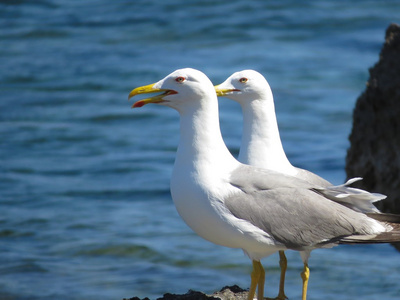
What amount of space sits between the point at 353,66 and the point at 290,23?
275 centimetres

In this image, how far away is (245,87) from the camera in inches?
249

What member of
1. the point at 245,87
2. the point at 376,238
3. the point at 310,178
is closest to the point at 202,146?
the point at 245,87

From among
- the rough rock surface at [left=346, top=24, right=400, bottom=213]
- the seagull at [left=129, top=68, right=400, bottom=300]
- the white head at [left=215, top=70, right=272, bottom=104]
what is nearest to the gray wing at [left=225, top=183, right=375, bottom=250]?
the seagull at [left=129, top=68, right=400, bottom=300]

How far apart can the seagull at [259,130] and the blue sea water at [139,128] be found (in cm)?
291

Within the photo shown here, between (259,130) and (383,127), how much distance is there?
298cm

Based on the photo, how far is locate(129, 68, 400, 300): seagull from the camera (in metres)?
5.28

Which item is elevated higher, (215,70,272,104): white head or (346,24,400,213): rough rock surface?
(346,24,400,213): rough rock surface

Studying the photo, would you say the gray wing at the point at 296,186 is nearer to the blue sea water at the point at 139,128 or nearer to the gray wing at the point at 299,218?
the gray wing at the point at 299,218

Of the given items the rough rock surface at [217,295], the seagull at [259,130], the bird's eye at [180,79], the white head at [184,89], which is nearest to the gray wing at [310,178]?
the seagull at [259,130]

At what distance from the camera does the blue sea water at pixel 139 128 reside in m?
9.66

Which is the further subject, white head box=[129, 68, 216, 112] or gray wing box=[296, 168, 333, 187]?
gray wing box=[296, 168, 333, 187]

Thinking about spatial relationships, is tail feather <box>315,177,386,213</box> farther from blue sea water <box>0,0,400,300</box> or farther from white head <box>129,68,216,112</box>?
blue sea water <box>0,0,400,300</box>

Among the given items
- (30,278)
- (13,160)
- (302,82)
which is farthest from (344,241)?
(302,82)

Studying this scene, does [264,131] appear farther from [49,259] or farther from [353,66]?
[353,66]
